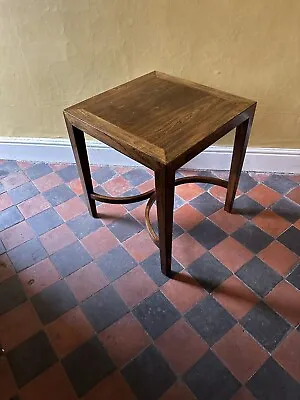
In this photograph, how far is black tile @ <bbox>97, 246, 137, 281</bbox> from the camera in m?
1.20

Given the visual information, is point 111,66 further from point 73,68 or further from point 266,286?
point 266,286

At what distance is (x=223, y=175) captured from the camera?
1605 mm

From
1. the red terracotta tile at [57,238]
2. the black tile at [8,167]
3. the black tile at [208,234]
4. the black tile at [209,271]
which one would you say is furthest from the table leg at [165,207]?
the black tile at [8,167]

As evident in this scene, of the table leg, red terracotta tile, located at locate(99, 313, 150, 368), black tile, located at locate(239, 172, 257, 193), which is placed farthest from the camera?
black tile, located at locate(239, 172, 257, 193)

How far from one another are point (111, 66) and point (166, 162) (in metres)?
0.74

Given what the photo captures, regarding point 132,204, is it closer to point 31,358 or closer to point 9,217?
point 9,217

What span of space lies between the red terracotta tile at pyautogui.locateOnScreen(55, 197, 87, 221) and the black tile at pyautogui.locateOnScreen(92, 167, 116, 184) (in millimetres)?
164

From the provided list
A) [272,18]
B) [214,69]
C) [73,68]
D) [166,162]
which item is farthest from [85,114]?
[272,18]

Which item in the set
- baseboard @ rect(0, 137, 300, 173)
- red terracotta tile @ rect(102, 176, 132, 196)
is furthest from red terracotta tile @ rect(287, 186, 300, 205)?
red terracotta tile @ rect(102, 176, 132, 196)

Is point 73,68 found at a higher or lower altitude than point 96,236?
higher

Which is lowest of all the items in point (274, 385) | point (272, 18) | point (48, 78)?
point (274, 385)

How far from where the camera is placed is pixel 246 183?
1.54 metres

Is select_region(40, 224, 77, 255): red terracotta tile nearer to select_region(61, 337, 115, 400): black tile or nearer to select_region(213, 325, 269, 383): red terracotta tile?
select_region(61, 337, 115, 400): black tile

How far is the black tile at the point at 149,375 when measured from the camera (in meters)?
0.91
